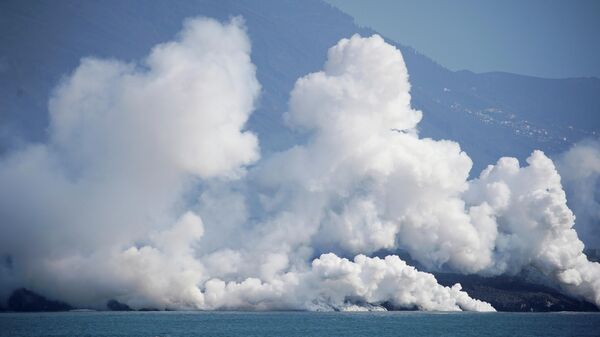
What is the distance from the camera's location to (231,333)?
189500 millimetres

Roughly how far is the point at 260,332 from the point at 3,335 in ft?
189

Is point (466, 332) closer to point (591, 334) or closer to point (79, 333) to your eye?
point (591, 334)

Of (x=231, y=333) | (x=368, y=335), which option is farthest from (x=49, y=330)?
(x=368, y=335)

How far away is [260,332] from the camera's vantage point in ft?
630

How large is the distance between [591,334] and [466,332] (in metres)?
28.9

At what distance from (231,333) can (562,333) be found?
80856 mm

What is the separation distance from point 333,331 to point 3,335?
76.2m

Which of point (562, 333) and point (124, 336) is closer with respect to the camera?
point (124, 336)

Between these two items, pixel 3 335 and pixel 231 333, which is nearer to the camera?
pixel 3 335

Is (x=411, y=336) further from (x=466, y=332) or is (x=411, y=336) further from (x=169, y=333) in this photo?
(x=169, y=333)

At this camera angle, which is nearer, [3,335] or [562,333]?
[3,335]

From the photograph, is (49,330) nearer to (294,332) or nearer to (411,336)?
(294,332)

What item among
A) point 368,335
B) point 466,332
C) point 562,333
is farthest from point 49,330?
point 562,333

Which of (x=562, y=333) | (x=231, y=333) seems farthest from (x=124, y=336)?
(x=562, y=333)
